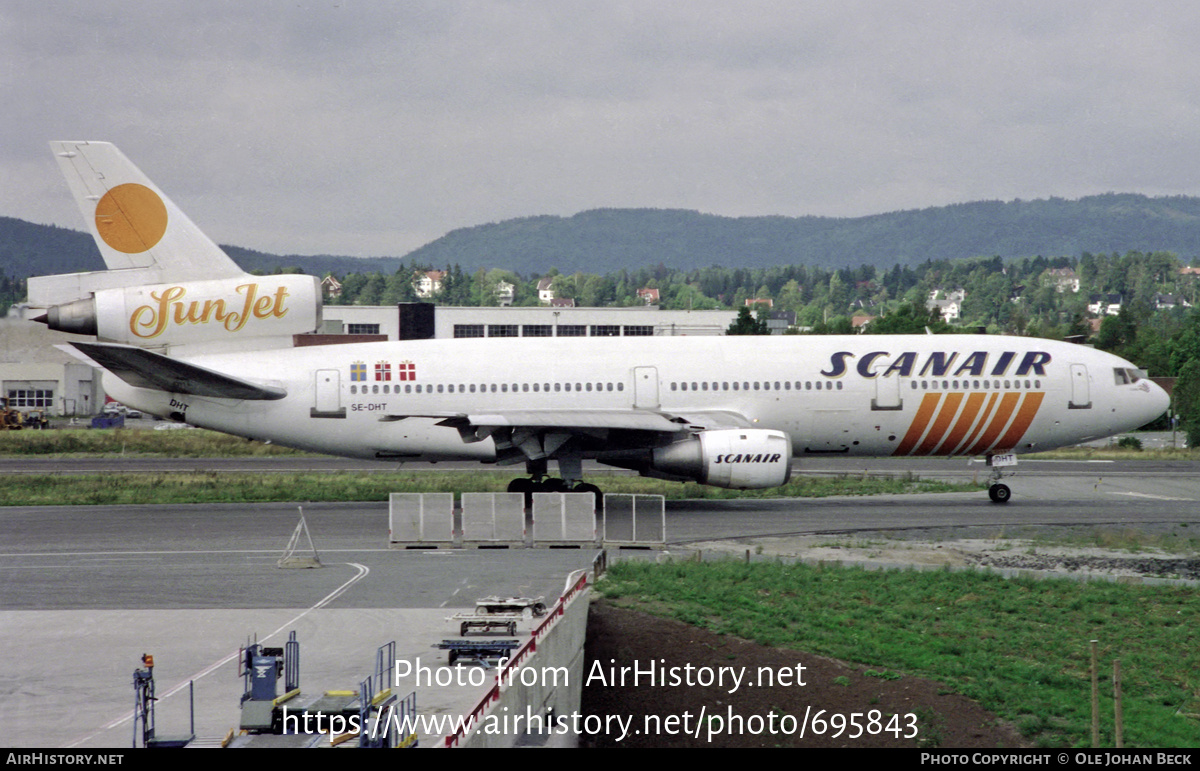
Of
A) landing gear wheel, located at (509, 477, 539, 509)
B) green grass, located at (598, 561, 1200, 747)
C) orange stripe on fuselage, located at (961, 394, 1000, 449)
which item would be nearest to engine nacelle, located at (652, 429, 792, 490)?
landing gear wheel, located at (509, 477, 539, 509)

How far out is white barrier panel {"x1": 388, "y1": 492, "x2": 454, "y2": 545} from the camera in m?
26.3

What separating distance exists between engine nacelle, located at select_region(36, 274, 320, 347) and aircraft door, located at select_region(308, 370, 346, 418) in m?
2.00

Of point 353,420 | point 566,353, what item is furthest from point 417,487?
point 566,353

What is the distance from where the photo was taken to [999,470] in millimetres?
34312

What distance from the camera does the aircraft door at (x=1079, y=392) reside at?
1310 inches

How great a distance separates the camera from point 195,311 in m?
32.8

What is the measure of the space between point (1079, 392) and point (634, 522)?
15631mm

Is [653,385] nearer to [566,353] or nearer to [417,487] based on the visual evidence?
[566,353]

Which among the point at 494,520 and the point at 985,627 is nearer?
the point at 985,627

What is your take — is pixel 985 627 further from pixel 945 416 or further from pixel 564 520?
pixel 945 416

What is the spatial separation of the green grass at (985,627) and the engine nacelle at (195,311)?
15543mm

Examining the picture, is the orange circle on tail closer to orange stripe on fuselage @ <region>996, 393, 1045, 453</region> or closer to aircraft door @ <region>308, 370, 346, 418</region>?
aircraft door @ <region>308, 370, 346, 418</region>

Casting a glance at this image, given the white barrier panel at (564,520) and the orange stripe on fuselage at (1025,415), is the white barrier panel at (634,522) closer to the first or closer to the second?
the white barrier panel at (564,520)

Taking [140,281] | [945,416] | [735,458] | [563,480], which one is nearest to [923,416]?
[945,416]
